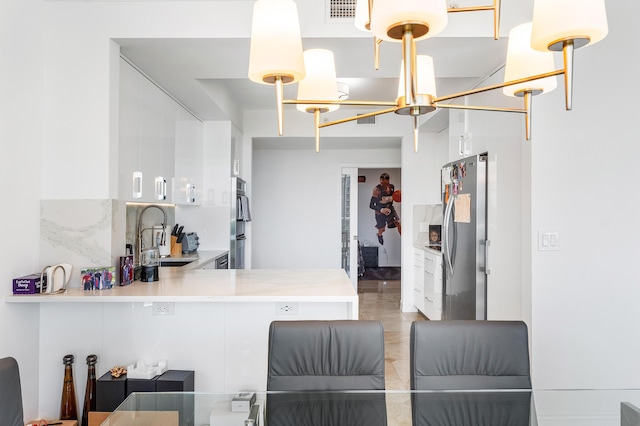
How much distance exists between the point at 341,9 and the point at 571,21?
67.6 inches

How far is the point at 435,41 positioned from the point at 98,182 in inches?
85.0

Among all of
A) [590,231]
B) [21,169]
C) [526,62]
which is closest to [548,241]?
[590,231]

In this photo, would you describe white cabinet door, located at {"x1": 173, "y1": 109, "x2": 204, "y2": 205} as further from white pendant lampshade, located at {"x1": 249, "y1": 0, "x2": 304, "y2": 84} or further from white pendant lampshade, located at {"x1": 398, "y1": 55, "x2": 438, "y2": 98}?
white pendant lampshade, located at {"x1": 249, "y1": 0, "x2": 304, "y2": 84}

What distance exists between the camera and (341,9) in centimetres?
257

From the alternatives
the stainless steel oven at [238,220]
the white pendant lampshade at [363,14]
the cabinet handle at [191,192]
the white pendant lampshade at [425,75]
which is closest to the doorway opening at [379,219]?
the stainless steel oven at [238,220]

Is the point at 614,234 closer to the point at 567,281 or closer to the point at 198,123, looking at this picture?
the point at 567,281

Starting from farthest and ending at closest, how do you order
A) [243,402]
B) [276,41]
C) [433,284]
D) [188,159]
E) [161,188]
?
[433,284] < [188,159] < [161,188] < [243,402] < [276,41]

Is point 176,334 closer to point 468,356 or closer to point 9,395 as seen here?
point 9,395

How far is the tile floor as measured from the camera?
3.61 meters

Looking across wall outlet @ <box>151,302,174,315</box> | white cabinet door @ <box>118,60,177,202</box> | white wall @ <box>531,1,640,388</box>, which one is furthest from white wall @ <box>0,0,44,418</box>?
white wall @ <box>531,1,640,388</box>

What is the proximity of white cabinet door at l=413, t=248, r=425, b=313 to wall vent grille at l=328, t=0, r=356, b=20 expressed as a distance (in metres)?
3.48

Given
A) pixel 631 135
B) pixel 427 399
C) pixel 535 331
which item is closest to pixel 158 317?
pixel 427 399

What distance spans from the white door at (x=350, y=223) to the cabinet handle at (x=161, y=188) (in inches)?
143

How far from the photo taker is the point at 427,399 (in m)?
1.57
